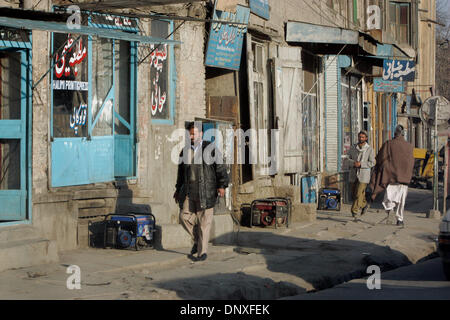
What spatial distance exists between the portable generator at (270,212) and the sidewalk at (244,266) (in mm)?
189

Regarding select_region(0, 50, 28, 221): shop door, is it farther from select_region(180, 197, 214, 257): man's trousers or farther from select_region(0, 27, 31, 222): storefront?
select_region(180, 197, 214, 257): man's trousers

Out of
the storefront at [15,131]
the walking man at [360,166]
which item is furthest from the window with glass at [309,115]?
the storefront at [15,131]

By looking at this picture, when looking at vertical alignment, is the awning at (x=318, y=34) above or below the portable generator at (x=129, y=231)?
above

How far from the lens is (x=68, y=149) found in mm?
11008

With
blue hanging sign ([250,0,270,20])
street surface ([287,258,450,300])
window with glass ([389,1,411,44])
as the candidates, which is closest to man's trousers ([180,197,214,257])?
street surface ([287,258,450,300])

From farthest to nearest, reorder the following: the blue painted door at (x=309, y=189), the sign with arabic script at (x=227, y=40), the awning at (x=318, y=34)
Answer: the blue painted door at (x=309, y=189) < the awning at (x=318, y=34) < the sign with arabic script at (x=227, y=40)

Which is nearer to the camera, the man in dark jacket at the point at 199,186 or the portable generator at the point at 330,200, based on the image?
the man in dark jacket at the point at 199,186

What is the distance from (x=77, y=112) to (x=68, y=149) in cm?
66

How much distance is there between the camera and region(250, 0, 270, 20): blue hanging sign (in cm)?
1557

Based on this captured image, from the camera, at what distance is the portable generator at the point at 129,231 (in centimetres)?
1075

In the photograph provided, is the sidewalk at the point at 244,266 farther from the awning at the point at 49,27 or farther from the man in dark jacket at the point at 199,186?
the awning at the point at 49,27

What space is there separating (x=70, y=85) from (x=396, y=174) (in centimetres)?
735

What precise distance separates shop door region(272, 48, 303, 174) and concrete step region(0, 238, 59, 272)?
7614 mm
